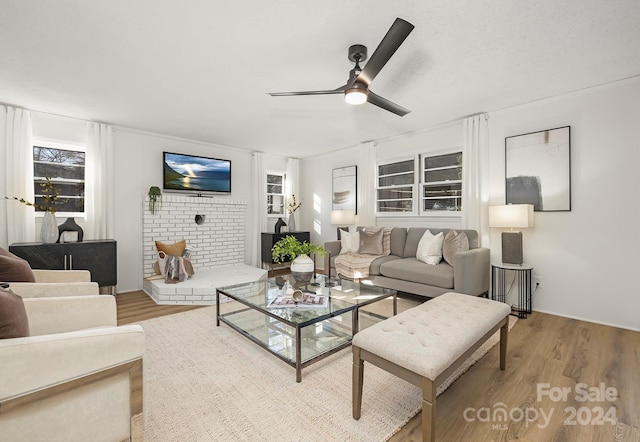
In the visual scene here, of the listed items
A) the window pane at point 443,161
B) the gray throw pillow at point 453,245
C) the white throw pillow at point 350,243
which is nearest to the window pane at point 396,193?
the window pane at point 443,161

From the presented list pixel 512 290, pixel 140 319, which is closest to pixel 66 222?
pixel 140 319

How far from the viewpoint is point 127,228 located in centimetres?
432

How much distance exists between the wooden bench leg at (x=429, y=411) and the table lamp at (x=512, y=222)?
2603mm

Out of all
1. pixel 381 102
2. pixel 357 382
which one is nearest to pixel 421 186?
pixel 381 102

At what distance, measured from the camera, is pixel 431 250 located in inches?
142

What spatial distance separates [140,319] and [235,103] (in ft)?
8.80

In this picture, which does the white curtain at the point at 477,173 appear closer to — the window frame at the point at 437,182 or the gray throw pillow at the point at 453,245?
the window frame at the point at 437,182

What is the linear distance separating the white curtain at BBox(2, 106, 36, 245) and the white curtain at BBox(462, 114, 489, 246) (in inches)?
225

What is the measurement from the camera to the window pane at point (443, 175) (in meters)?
4.12

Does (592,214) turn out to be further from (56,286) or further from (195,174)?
(195,174)

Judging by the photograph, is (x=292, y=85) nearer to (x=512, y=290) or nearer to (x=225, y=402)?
(x=225, y=402)

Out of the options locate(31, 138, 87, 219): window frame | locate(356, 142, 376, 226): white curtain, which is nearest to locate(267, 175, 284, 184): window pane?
locate(356, 142, 376, 226): white curtain

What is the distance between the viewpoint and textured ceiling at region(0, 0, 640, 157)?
187 centimetres

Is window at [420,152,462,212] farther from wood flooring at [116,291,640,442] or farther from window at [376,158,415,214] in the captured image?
wood flooring at [116,291,640,442]
